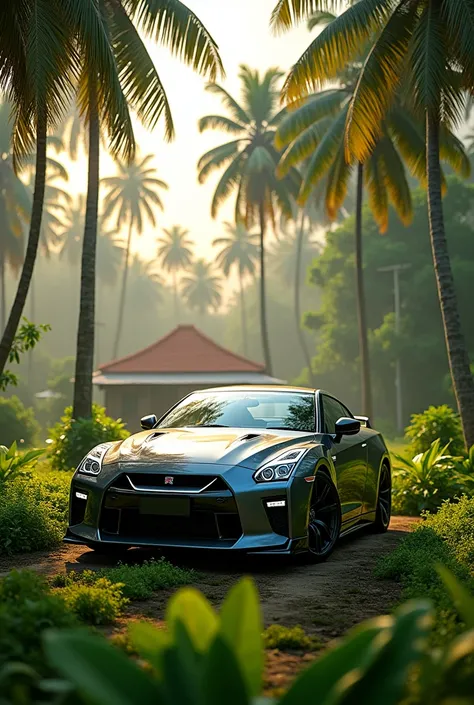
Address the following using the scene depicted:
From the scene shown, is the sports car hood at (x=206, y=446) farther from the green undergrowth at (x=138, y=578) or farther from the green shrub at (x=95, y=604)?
the green shrub at (x=95, y=604)

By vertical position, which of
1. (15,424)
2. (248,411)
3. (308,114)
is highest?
(308,114)

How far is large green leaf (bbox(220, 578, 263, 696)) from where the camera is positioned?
2.97 meters

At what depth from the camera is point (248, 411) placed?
29.2 ft

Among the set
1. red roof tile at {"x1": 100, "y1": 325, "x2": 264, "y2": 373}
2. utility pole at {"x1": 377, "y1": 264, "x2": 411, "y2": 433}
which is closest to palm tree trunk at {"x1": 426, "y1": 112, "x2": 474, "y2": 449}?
red roof tile at {"x1": 100, "y1": 325, "x2": 264, "y2": 373}

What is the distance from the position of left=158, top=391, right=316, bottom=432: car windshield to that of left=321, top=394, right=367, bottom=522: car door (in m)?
0.23

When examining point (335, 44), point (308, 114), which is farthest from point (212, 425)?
point (308, 114)

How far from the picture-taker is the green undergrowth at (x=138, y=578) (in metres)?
6.23

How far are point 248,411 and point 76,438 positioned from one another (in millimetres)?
8776

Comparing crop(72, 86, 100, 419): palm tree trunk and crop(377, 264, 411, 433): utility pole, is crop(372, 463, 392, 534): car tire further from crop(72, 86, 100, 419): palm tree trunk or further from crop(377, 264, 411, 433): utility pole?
crop(377, 264, 411, 433): utility pole

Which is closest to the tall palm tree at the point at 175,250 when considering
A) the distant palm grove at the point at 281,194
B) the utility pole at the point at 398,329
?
the distant palm grove at the point at 281,194

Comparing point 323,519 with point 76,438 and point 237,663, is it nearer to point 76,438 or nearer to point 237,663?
point 237,663

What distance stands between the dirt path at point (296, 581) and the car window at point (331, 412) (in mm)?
1192

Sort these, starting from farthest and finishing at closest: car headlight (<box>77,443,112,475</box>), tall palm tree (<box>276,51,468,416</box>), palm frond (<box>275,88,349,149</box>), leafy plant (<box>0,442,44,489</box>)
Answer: palm frond (<box>275,88,349,149</box>) < tall palm tree (<box>276,51,468,416</box>) < leafy plant (<box>0,442,44,489</box>) < car headlight (<box>77,443,112,475</box>)

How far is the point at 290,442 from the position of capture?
7.97m
